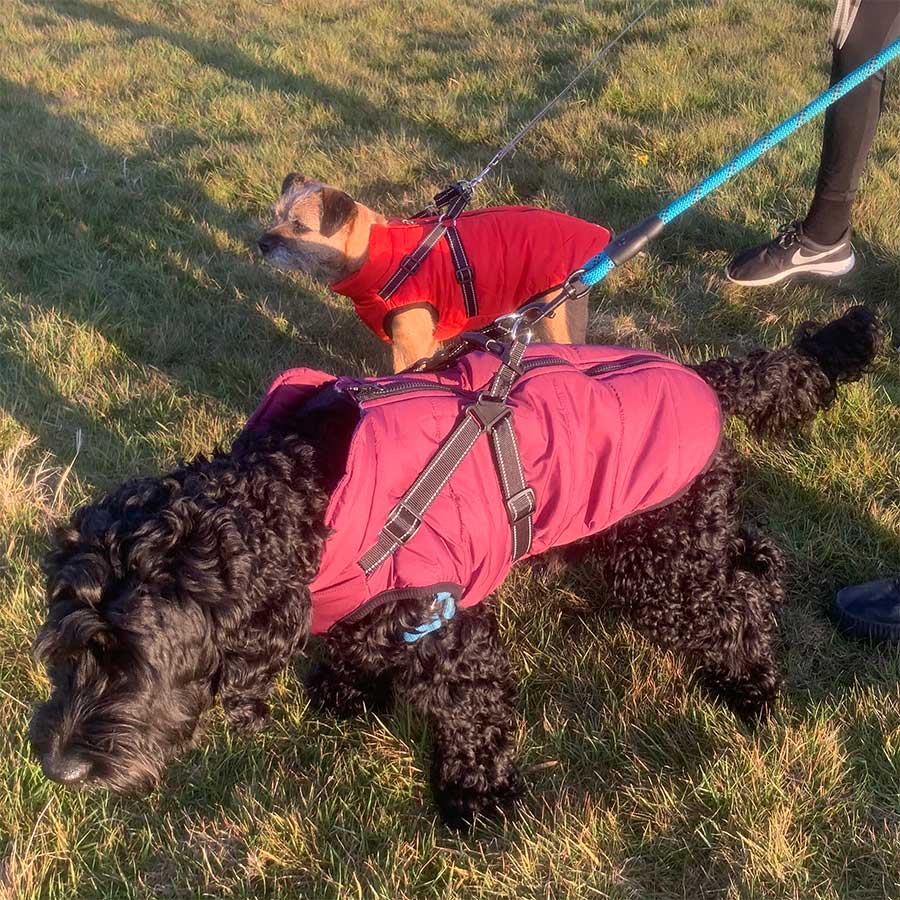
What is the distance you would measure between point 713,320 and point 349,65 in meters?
5.85

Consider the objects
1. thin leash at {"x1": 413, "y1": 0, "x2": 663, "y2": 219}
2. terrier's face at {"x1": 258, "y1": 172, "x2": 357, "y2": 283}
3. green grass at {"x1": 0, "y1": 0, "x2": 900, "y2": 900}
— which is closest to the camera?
green grass at {"x1": 0, "y1": 0, "x2": 900, "y2": 900}

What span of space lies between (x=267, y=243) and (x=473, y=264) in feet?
4.74

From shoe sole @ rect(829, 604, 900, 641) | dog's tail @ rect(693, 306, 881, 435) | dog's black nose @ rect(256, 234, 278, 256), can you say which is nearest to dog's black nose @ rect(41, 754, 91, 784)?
dog's tail @ rect(693, 306, 881, 435)

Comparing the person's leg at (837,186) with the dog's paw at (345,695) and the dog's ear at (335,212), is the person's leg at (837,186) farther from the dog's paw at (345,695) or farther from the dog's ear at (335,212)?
the dog's paw at (345,695)

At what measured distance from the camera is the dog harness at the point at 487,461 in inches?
79.0

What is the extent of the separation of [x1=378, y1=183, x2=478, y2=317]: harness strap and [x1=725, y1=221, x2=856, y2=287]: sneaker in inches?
63.8

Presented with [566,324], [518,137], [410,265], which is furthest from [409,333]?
[518,137]

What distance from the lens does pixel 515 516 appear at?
222 cm

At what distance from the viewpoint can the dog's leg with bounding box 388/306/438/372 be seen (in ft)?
13.0

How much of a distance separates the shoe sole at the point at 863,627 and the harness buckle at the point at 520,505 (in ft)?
4.51

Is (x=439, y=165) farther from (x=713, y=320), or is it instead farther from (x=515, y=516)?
(x=515, y=516)

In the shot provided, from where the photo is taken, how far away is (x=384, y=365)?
14.5 ft

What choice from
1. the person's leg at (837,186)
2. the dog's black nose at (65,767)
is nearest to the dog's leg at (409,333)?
the person's leg at (837,186)

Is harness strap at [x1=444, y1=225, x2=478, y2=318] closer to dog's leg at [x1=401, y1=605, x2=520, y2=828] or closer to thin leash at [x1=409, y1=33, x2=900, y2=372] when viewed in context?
thin leash at [x1=409, y1=33, x2=900, y2=372]
